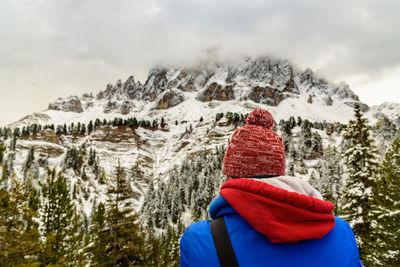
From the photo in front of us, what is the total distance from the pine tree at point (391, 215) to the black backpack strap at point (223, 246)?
14773 mm

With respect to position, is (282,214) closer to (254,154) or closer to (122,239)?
(254,154)

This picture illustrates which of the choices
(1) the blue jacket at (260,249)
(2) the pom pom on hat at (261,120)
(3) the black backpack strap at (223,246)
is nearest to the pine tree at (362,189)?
(2) the pom pom on hat at (261,120)

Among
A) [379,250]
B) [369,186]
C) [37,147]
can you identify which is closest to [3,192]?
[379,250]

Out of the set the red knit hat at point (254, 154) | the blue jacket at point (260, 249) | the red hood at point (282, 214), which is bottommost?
the blue jacket at point (260, 249)

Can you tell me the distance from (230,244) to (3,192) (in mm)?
11033

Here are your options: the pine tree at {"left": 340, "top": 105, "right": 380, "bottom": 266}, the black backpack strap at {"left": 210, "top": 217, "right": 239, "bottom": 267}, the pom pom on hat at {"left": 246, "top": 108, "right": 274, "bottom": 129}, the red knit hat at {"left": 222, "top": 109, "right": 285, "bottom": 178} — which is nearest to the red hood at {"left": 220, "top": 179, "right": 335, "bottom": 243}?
the black backpack strap at {"left": 210, "top": 217, "right": 239, "bottom": 267}

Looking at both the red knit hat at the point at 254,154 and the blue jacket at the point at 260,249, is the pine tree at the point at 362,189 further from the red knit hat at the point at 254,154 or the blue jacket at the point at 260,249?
the blue jacket at the point at 260,249

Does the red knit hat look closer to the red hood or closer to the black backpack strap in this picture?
the red hood

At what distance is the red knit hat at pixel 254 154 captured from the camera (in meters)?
2.28

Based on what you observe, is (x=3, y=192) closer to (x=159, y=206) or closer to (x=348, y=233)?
(x=348, y=233)

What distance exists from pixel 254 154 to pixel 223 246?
1.02m

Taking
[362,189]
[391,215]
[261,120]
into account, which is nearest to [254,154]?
[261,120]

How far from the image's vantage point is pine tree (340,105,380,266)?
12.7 meters

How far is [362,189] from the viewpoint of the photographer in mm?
13516
